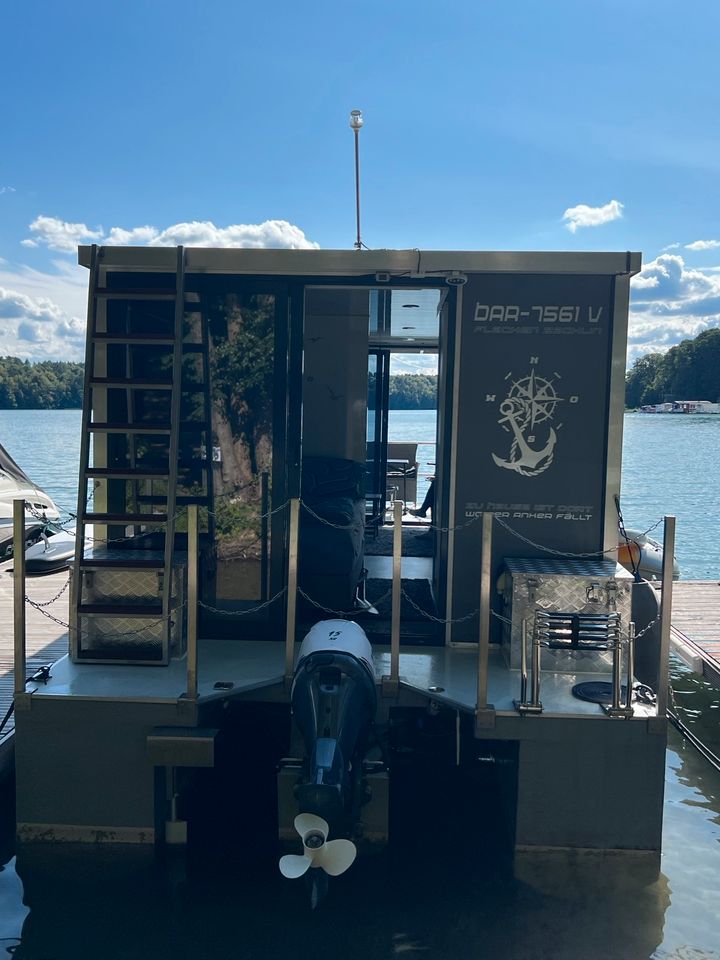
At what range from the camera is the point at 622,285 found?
5609mm

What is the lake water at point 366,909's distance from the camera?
4.09 m

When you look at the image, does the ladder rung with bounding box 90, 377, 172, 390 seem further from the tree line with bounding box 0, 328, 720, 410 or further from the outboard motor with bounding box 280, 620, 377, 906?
the tree line with bounding box 0, 328, 720, 410

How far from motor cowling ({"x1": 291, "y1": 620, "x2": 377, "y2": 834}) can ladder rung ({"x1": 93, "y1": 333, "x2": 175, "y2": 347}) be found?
206 centimetres

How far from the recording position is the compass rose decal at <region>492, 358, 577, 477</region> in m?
5.73

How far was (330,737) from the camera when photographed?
448 centimetres

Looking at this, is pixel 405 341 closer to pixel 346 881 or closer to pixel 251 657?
pixel 251 657

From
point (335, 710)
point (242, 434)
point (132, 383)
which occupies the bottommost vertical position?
point (335, 710)

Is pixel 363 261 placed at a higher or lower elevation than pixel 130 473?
higher

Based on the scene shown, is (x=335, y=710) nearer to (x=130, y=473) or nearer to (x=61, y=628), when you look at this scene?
(x=130, y=473)

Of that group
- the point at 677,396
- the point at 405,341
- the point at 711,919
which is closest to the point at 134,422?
the point at 711,919

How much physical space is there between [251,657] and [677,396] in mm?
72803

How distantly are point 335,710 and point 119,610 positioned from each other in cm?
151

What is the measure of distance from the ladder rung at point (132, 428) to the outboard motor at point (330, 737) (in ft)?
5.12

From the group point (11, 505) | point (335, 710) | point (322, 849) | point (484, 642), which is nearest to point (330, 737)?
point (335, 710)
